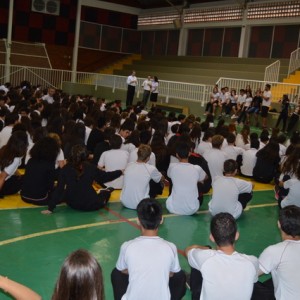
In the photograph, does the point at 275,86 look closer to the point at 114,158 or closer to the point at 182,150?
the point at 114,158

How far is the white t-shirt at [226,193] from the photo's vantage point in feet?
17.1

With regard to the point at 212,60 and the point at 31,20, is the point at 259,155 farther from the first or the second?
the point at 31,20

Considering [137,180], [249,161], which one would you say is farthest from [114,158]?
[249,161]

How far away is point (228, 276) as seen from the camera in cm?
262

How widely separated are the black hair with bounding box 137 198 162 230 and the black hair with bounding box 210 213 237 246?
1.34ft

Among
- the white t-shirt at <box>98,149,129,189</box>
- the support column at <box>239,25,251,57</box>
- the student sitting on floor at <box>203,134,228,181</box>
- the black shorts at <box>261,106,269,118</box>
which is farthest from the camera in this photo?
the support column at <box>239,25,251,57</box>

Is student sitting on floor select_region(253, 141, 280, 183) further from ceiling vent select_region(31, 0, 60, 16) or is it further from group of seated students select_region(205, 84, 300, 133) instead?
ceiling vent select_region(31, 0, 60, 16)

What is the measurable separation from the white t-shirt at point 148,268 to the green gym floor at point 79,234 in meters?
0.79

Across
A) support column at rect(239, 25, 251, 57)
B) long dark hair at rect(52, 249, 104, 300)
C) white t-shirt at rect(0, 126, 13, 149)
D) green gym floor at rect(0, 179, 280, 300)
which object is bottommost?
green gym floor at rect(0, 179, 280, 300)

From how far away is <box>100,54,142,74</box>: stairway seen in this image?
25419mm

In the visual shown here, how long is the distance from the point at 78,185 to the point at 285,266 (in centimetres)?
306

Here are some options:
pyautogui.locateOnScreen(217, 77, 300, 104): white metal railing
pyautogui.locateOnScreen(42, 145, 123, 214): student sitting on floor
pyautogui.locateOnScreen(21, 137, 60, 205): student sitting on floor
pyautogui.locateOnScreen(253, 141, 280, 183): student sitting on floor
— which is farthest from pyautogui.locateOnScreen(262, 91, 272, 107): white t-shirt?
pyautogui.locateOnScreen(21, 137, 60, 205): student sitting on floor

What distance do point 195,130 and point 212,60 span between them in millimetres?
14559

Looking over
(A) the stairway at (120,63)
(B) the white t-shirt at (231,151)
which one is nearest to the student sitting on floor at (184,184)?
(B) the white t-shirt at (231,151)
